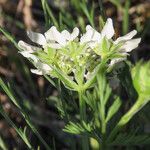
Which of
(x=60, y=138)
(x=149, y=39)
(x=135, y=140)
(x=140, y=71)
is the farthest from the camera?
(x=149, y=39)

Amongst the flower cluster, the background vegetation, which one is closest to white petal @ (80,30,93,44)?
the flower cluster

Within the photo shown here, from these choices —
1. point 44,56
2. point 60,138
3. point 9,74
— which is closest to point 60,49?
point 44,56

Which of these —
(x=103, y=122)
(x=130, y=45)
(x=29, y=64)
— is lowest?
(x=29, y=64)

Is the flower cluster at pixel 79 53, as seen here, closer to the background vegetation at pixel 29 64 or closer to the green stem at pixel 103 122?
the green stem at pixel 103 122

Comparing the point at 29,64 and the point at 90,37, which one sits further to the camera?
the point at 29,64

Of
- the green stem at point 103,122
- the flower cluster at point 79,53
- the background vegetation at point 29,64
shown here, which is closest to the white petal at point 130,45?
the flower cluster at point 79,53

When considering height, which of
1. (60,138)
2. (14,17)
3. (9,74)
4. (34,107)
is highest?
(14,17)

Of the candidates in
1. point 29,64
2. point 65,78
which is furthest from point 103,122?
point 29,64

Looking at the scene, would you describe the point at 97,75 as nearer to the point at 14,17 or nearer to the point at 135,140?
the point at 135,140

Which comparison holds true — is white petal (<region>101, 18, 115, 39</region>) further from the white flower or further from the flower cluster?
the white flower

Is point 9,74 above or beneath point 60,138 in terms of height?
above

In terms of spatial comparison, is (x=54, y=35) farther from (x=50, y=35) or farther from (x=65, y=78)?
(x=65, y=78)
